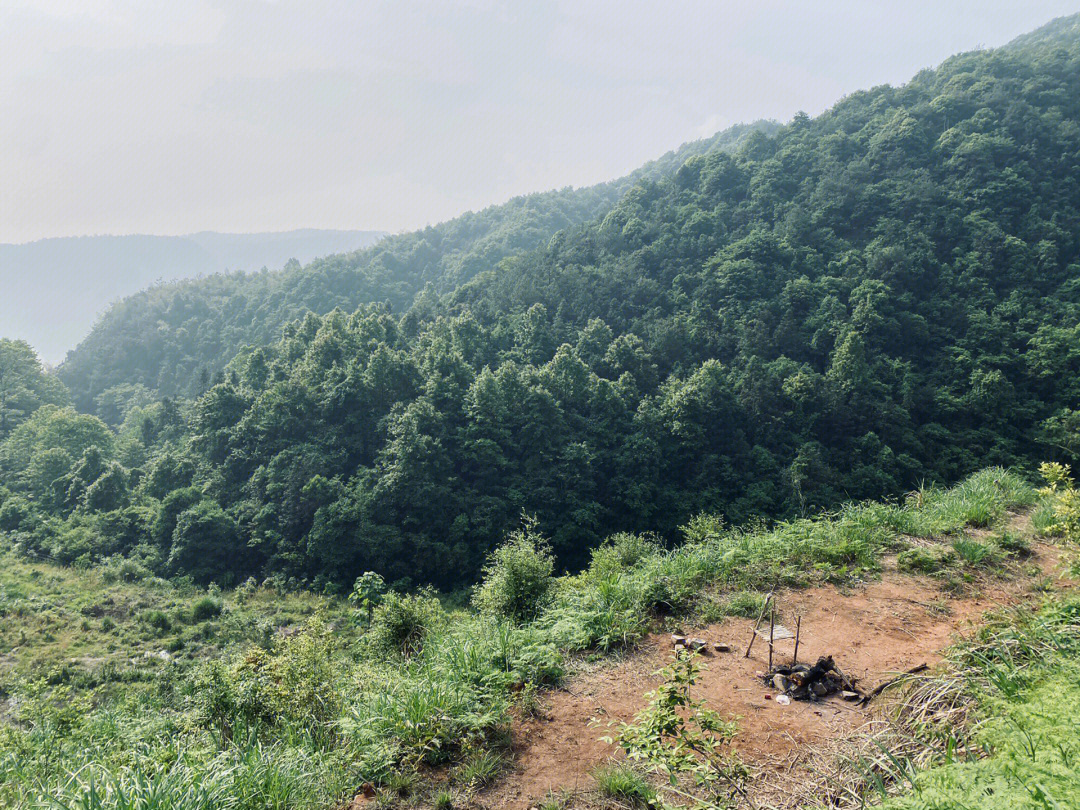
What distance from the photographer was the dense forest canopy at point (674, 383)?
27109mm

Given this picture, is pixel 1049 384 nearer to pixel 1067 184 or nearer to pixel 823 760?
pixel 1067 184

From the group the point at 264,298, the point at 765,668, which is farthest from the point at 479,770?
the point at 264,298

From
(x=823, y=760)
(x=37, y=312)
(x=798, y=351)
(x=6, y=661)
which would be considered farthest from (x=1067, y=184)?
(x=37, y=312)

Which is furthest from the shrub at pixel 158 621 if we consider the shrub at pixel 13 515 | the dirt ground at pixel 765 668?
the dirt ground at pixel 765 668

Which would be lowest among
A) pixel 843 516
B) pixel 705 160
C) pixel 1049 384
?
pixel 1049 384

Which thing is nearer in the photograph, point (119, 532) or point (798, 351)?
point (119, 532)

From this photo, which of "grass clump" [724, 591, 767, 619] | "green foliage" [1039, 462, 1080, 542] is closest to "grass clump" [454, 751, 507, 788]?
"grass clump" [724, 591, 767, 619]

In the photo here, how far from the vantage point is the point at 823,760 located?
3.53 meters

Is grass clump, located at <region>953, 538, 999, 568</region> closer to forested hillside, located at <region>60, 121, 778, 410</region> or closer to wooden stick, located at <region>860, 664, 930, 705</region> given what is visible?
wooden stick, located at <region>860, 664, 930, 705</region>

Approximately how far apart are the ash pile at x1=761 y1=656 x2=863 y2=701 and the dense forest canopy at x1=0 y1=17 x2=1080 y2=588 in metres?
22.1

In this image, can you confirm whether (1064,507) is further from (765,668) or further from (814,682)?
(765,668)

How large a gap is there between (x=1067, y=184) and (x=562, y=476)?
1480 inches

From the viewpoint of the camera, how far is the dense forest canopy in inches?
1067

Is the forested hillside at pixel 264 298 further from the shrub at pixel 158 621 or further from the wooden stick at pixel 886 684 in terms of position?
the wooden stick at pixel 886 684
